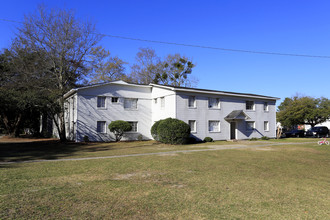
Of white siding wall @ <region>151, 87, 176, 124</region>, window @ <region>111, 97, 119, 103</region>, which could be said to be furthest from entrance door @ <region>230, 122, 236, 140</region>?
window @ <region>111, 97, 119, 103</region>

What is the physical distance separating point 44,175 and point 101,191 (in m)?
3.49

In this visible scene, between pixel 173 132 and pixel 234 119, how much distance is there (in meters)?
9.55

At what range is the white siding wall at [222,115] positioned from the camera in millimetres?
26781

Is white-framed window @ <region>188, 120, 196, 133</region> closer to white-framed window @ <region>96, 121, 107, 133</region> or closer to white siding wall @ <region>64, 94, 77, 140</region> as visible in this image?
white-framed window @ <region>96, 121, 107, 133</region>

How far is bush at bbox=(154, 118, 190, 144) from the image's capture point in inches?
930

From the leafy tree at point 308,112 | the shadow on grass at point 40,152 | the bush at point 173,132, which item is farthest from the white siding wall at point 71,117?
the leafy tree at point 308,112

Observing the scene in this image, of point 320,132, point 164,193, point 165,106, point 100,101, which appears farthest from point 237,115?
point 164,193

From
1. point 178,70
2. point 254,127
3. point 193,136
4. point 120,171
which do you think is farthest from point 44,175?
point 178,70

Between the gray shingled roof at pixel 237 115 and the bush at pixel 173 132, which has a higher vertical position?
the gray shingled roof at pixel 237 115

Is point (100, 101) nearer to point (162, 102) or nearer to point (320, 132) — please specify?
point (162, 102)

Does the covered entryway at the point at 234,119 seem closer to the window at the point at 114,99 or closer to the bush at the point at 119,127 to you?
the bush at the point at 119,127

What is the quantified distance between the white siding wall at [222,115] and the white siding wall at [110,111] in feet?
18.4

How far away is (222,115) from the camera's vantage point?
29.3 metres

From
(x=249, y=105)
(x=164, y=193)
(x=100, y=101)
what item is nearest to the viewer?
(x=164, y=193)
